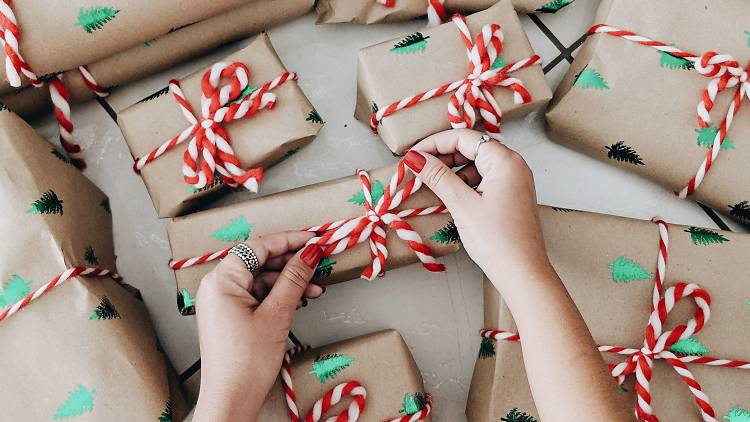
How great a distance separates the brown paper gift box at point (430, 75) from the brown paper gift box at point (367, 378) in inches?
11.4

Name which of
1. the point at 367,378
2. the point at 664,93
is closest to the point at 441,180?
the point at 367,378

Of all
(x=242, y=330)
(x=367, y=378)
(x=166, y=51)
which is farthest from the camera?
(x=166, y=51)

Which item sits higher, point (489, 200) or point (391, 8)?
point (391, 8)

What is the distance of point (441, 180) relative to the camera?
790 millimetres

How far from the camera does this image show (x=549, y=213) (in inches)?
33.9

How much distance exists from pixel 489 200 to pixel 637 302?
0.92 ft

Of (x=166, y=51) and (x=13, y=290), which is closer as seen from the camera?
(x=13, y=290)

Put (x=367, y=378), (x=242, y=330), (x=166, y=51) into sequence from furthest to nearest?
1. (x=166, y=51)
2. (x=367, y=378)
3. (x=242, y=330)

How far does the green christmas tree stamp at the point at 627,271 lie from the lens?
851 mm

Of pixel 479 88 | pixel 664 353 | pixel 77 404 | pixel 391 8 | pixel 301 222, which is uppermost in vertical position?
pixel 391 8

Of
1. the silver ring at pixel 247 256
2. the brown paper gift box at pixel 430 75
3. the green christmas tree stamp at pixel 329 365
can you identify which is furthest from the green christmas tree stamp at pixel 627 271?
the silver ring at pixel 247 256

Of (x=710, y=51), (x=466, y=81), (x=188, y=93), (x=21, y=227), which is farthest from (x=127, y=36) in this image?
(x=710, y=51)

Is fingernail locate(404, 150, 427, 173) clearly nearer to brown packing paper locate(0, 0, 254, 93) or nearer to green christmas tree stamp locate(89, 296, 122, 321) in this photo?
brown packing paper locate(0, 0, 254, 93)

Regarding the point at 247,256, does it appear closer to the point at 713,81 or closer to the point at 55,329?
the point at 55,329
